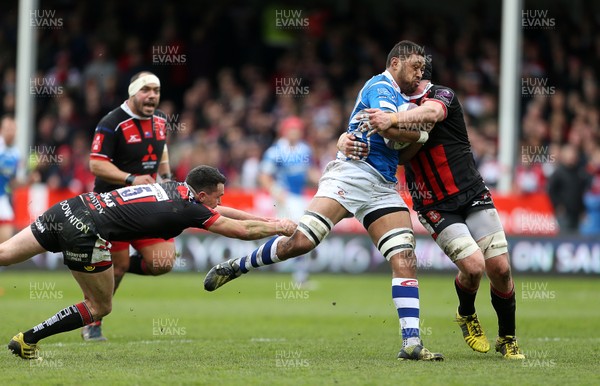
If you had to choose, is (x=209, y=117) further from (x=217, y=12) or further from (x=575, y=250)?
(x=575, y=250)

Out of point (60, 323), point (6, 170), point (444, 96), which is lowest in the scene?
point (60, 323)

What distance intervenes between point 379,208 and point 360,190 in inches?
9.1

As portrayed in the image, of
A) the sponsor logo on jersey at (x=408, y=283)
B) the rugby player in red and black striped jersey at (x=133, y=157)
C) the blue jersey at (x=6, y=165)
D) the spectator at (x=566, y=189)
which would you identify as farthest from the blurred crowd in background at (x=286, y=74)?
the sponsor logo on jersey at (x=408, y=283)

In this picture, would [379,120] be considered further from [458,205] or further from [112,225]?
[112,225]

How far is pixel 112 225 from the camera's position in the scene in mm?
8875

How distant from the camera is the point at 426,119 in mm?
8906

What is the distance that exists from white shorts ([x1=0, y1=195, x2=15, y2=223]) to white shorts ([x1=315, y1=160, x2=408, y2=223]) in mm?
8266

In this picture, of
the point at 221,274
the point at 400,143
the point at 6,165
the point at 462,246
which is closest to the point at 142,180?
the point at 221,274

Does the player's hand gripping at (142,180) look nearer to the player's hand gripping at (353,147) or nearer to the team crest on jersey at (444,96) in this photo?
the player's hand gripping at (353,147)

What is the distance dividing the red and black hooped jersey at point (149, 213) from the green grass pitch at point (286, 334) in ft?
3.66

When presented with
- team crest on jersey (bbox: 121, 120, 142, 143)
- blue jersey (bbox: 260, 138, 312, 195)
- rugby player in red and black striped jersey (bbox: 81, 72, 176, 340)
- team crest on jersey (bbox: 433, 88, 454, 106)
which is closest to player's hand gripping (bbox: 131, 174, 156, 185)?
rugby player in red and black striped jersey (bbox: 81, 72, 176, 340)

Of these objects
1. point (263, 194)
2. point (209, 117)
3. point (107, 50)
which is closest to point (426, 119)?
point (263, 194)

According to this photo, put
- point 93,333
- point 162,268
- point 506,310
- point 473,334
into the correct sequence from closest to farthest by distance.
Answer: point 506,310
point 473,334
point 162,268
point 93,333

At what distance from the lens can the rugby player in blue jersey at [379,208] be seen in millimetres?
9047
